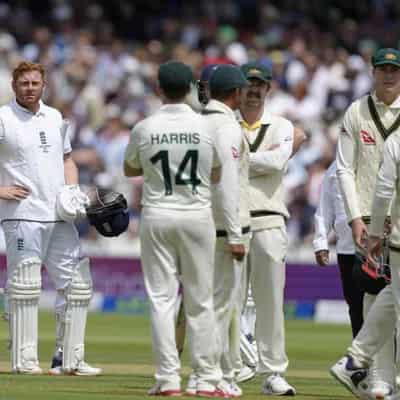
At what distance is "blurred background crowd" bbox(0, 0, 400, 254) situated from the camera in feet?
71.2

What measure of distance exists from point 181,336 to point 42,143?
5.52ft

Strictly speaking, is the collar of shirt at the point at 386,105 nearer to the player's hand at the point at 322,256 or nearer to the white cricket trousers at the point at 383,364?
the white cricket trousers at the point at 383,364

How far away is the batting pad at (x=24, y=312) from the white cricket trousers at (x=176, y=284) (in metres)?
2.03

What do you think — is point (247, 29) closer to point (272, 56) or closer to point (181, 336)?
point (272, 56)

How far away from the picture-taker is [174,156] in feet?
28.7

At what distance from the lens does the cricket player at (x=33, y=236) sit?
1067cm

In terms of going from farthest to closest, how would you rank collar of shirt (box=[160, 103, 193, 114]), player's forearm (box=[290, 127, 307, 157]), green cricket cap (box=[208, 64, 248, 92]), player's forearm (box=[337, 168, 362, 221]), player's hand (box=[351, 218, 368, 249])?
1. player's forearm (box=[290, 127, 307, 157])
2. player's forearm (box=[337, 168, 362, 221])
3. player's hand (box=[351, 218, 368, 249])
4. green cricket cap (box=[208, 64, 248, 92])
5. collar of shirt (box=[160, 103, 193, 114])

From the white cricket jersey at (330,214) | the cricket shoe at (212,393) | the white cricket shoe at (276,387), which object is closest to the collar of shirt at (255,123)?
the white cricket jersey at (330,214)

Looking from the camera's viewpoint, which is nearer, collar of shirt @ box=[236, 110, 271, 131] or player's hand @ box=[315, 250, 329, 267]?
collar of shirt @ box=[236, 110, 271, 131]

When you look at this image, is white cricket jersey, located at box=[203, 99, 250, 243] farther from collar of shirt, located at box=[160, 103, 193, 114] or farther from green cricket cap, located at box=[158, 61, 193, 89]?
green cricket cap, located at box=[158, 61, 193, 89]

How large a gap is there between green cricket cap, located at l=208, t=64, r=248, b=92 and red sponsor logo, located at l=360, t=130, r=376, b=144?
94 cm

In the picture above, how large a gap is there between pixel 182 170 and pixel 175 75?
55cm

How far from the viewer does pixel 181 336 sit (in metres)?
10.7

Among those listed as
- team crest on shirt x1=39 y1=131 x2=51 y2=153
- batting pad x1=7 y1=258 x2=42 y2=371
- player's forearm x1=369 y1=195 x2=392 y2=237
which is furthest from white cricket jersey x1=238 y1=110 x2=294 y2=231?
batting pad x1=7 y1=258 x2=42 y2=371
